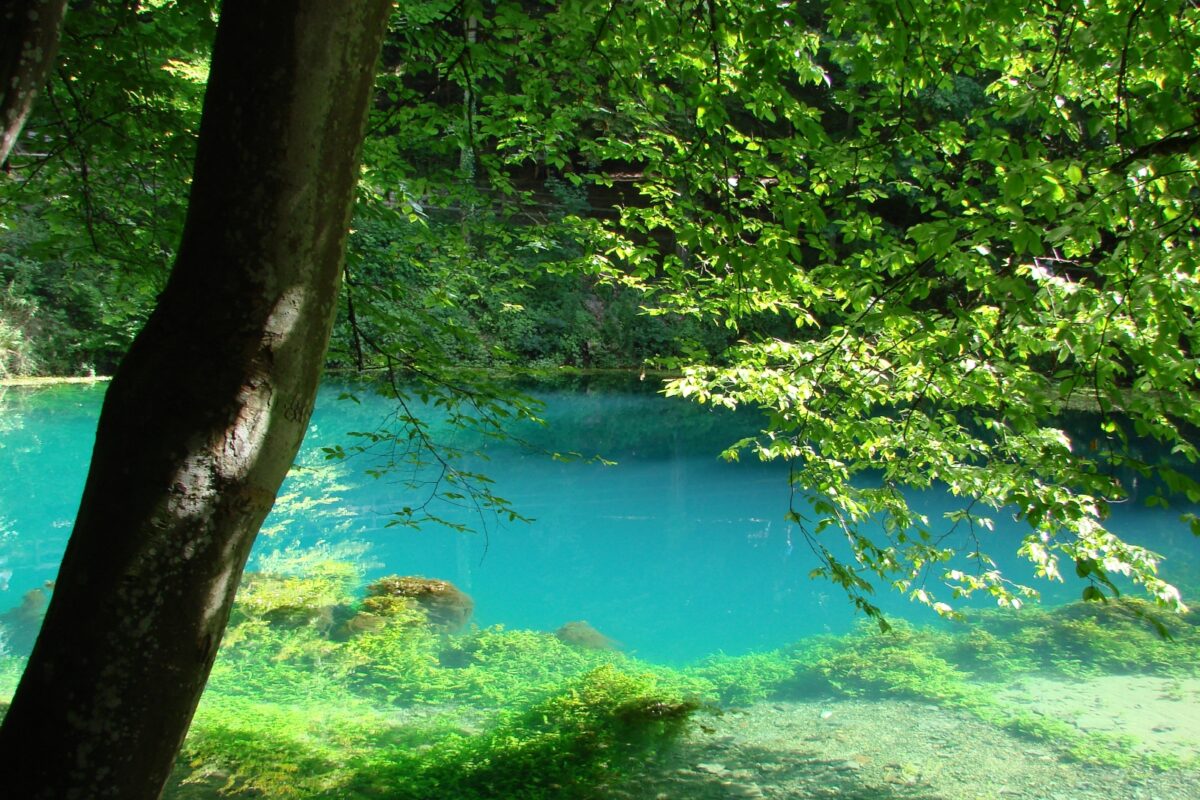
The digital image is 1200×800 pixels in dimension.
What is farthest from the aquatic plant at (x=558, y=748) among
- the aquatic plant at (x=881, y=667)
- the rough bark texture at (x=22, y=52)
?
the rough bark texture at (x=22, y=52)

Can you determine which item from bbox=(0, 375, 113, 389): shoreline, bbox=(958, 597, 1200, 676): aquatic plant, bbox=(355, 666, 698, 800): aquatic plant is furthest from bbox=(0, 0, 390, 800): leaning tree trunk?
bbox=(0, 375, 113, 389): shoreline

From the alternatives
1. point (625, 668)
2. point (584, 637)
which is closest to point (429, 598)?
point (584, 637)

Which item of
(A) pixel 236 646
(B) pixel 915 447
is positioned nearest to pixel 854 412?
(B) pixel 915 447

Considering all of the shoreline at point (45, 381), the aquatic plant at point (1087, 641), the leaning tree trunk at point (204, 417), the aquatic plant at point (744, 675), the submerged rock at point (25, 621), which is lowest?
the submerged rock at point (25, 621)

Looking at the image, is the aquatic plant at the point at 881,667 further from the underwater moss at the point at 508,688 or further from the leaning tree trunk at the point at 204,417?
the leaning tree trunk at the point at 204,417

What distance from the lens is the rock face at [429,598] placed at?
6793 millimetres

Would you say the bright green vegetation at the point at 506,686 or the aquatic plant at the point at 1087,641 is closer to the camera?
the bright green vegetation at the point at 506,686

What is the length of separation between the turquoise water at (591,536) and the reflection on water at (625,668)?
1.6 inches

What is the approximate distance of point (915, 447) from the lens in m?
3.69

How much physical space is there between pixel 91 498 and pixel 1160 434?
2.99m

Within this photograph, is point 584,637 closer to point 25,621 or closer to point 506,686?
point 506,686

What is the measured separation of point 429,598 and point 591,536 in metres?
2.88

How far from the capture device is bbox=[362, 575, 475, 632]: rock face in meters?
6.79

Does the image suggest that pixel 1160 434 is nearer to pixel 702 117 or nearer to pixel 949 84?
pixel 949 84
